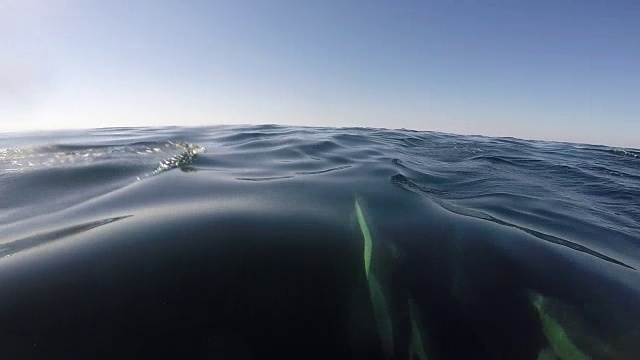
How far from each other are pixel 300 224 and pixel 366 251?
1.94ft

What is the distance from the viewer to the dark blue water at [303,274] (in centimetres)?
181

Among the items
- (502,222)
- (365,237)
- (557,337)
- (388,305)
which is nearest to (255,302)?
(388,305)

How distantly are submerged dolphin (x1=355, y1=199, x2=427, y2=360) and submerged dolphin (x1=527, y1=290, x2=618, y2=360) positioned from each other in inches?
26.1

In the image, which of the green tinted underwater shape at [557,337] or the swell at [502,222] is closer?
the green tinted underwater shape at [557,337]

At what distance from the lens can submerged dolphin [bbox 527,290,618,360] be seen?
6.29 feet

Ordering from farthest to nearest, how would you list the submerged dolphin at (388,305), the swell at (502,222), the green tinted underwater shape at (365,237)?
the swell at (502,222) → the green tinted underwater shape at (365,237) → the submerged dolphin at (388,305)

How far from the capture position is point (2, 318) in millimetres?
1772

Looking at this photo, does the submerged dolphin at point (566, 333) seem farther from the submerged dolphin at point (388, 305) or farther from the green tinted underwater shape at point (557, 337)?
the submerged dolphin at point (388, 305)

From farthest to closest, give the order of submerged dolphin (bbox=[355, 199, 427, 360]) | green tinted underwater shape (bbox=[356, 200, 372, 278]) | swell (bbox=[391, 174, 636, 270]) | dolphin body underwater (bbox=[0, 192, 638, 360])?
swell (bbox=[391, 174, 636, 270]) < green tinted underwater shape (bbox=[356, 200, 372, 278]) < submerged dolphin (bbox=[355, 199, 427, 360]) < dolphin body underwater (bbox=[0, 192, 638, 360])

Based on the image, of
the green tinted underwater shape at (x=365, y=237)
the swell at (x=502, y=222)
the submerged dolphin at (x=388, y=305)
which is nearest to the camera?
the submerged dolphin at (x=388, y=305)

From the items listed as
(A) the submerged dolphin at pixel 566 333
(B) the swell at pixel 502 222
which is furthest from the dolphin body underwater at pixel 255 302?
(B) the swell at pixel 502 222

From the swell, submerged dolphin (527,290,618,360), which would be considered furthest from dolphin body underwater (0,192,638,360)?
the swell

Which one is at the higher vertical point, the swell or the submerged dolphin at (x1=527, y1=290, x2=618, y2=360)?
the swell

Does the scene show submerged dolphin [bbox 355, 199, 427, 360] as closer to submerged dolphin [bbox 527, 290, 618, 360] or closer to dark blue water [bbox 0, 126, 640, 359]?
dark blue water [bbox 0, 126, 640, 359]
